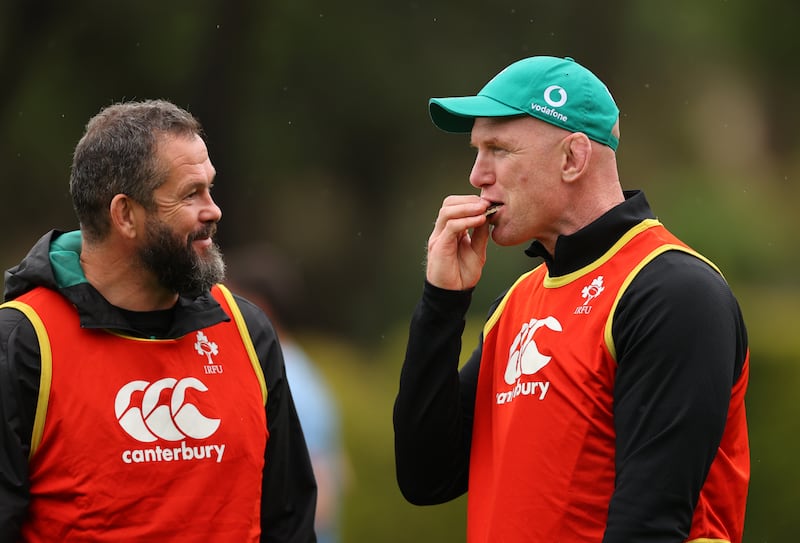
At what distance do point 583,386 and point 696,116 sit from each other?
986 centimetres

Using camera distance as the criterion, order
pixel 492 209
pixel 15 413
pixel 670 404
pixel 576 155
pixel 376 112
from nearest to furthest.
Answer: pixel 670 404
pixel 15 413
pixel 576 155
pixel 492 209
pixel 376 112

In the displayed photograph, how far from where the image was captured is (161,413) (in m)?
3.77

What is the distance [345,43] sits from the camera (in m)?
12.2

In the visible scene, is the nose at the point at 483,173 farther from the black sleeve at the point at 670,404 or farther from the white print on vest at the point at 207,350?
the white print on vest at the point at 207,350

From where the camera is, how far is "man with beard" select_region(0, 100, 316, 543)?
3633mm

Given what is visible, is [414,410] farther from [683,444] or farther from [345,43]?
[345,43]

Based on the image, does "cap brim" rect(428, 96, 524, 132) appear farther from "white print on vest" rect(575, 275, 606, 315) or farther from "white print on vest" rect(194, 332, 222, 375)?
"white print on vest" rect(194, 332, 222, 375)

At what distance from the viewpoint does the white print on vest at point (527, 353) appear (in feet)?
12.2

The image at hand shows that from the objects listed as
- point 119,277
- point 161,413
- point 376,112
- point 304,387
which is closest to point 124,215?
point 119,277

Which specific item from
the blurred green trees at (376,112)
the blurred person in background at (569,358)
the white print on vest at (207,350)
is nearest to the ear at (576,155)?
the blurred person in background at (569,358)

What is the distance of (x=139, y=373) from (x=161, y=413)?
0.42ft

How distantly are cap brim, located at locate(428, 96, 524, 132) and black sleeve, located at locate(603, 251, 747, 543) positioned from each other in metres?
0.74

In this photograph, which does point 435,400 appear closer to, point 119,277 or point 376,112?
point 119,277

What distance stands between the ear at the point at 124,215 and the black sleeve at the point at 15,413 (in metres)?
0.41
